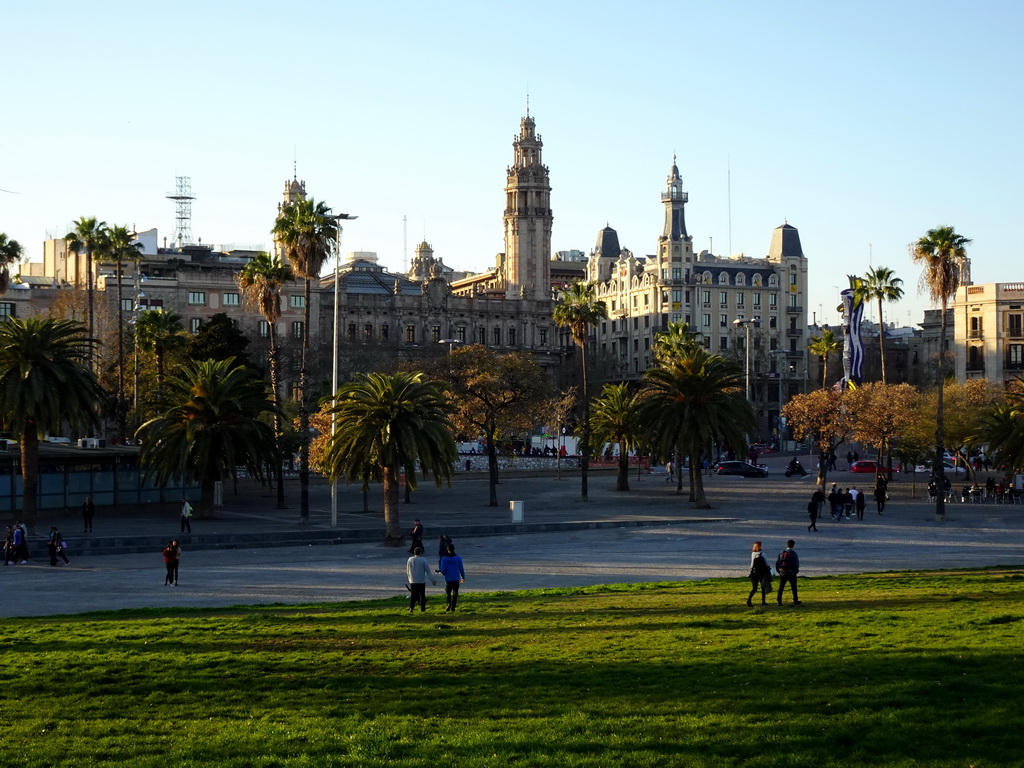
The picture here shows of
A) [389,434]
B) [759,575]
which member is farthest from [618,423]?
[759,575]

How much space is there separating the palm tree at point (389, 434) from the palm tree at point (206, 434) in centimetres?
1024

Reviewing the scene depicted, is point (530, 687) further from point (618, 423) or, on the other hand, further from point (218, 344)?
point (218, 344)

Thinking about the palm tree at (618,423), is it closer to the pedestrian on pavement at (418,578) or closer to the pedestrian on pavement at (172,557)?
the pedestrian on pavement at (172,557)

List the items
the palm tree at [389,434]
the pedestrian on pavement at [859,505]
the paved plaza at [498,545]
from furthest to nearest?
the pedestrian on pavement at [859,505], the palm tree at [389,434], the paved plaza at [498,545]

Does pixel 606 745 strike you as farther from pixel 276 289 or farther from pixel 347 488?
pixel 347 488

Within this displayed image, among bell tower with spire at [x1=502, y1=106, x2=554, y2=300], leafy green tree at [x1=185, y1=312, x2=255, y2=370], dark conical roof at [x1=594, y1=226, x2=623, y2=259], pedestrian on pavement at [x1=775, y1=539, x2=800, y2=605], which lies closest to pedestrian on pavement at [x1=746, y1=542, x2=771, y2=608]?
pedestrian on pavement at [x1=775, y1=539, x2=800, y2=605]

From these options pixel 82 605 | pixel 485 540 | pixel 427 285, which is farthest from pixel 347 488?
pixel 427 285

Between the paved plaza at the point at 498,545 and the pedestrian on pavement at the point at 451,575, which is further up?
the pedestrian on pavement at the point at 451,575

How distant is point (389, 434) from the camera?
141 feet

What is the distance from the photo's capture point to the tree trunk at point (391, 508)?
43562mm

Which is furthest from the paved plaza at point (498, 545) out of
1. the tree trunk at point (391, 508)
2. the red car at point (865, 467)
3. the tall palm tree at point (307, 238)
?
the red car at point (865, 467)

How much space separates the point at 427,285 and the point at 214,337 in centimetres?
7723

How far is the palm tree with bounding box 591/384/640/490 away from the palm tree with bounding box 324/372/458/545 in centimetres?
2601

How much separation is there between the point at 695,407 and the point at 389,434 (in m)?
18.7
